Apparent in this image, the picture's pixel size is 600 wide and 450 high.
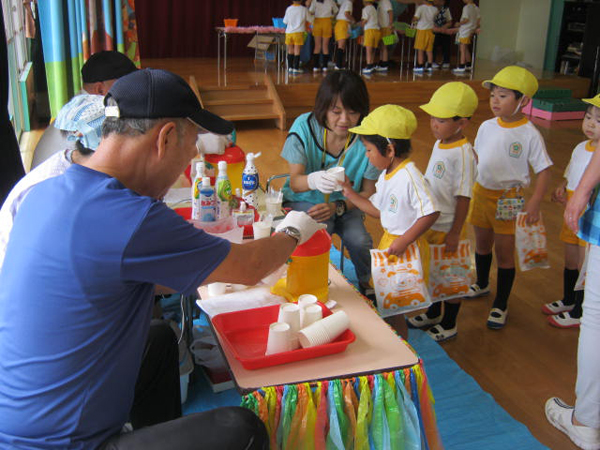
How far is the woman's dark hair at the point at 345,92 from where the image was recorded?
2816 mm

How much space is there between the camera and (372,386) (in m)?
1.56

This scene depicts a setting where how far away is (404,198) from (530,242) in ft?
3.21

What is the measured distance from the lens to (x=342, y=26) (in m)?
9.30

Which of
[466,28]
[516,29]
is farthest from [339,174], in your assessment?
[516,29]

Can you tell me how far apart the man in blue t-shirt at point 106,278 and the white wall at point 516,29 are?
39.0ft

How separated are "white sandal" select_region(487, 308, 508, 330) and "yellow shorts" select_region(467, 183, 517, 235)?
45 centimetres

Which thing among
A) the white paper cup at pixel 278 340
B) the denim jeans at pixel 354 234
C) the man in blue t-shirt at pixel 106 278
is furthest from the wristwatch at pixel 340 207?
the man in blue t-shirt at pixel 106 278

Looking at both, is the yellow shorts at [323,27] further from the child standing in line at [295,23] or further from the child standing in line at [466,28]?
the child standing in line at [466,28]

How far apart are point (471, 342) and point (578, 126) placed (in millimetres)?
6379

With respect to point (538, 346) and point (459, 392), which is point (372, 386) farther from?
point (538, 346)

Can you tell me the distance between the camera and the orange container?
6.20 ft

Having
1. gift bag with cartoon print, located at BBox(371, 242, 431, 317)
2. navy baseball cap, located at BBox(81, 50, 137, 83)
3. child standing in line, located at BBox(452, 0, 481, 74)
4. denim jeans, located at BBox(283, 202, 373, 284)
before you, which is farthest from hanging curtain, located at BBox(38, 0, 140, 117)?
child standing in line, located at BBox(452, 0, 481, 74)

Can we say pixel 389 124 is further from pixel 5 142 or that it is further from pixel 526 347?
pixel 5 142

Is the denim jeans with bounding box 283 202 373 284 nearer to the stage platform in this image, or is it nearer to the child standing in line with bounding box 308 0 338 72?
the stage platform
